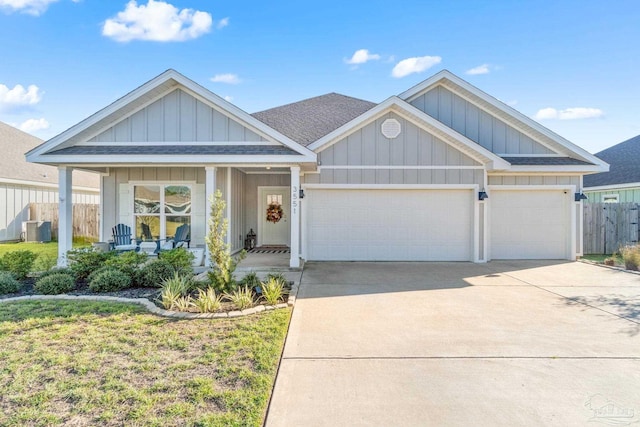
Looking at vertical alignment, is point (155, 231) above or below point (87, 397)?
above

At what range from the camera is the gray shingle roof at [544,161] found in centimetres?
1120

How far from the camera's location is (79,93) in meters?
17.7

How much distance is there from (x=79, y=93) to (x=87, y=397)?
62.2ft

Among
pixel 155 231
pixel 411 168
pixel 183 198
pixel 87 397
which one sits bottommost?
pixel 87 397

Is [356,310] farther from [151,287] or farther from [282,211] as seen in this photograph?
[282,211]

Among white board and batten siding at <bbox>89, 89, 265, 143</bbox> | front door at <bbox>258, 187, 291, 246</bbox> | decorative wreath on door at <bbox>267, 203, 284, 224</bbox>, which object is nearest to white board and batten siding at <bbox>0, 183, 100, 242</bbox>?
white board and batten siding at <bbox>89, 89, 265, 143</bbox>

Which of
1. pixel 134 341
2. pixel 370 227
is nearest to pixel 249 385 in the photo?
pixel 134 341

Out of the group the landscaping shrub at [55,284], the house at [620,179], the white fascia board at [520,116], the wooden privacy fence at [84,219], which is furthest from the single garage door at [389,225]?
the wooden privacy fence at [84,219]

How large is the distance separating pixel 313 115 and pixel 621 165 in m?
16.4

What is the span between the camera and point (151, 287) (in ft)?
24.2

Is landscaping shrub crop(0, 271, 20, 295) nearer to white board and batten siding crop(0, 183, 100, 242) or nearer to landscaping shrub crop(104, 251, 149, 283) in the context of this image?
landscaping shrub crop(104, 251, 149, 283)

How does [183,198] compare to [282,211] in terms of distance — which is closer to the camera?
[183,198]

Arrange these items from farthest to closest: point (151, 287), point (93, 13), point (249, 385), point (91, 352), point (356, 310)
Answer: point (93, 13), point (151, 287), point (356, 310), point (91, 352), point (249, 385)

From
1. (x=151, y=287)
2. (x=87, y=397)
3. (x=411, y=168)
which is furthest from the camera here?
(x=411, y=168)
